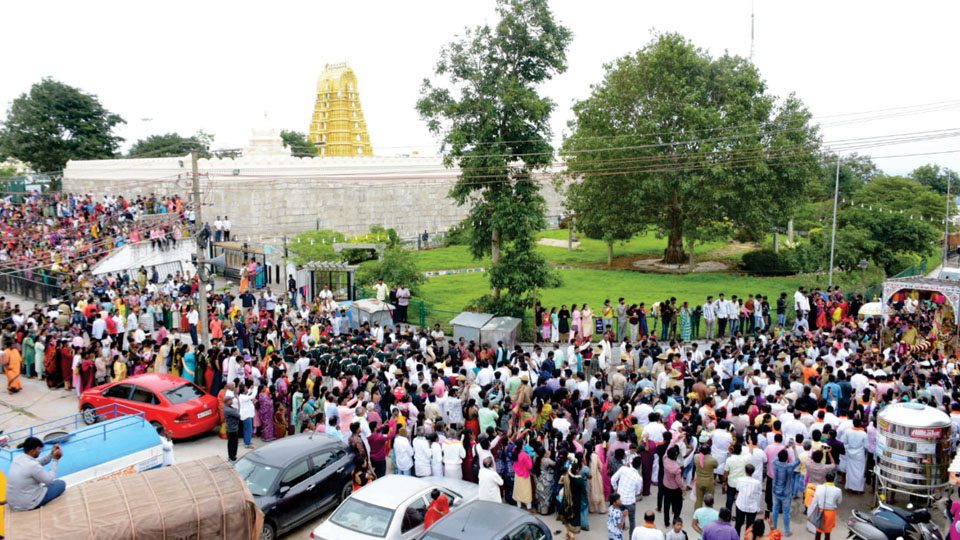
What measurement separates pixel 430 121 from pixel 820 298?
1348cm

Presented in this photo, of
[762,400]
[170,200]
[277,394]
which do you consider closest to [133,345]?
[277,394]

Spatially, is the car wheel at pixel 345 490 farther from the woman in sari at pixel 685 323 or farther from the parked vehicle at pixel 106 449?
the woman in sari at pixel 685 323

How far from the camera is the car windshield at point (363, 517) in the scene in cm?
845

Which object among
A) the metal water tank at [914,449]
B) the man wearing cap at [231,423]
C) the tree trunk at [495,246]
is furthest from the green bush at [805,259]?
the man wearing cap at [231,423]

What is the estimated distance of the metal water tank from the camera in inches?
388

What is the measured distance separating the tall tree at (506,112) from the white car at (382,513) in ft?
42.6

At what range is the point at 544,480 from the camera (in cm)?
1022

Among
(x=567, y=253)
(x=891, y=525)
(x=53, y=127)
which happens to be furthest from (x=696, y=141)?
(x=53, y=127)

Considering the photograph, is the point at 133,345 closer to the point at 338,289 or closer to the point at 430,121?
the point at 338,289

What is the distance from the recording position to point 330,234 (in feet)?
93.4

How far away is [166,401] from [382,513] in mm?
6715

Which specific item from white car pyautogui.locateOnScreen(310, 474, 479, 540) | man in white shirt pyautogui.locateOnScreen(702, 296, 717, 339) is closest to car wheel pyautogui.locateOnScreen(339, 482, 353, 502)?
white car pyautogui.locateOnScreen(310, 474, 479, 540)

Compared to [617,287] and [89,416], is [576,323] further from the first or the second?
[89,416]

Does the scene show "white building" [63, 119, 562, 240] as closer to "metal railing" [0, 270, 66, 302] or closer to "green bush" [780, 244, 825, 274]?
"metal railing" [0, 270, 66, 302]
